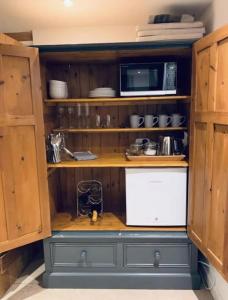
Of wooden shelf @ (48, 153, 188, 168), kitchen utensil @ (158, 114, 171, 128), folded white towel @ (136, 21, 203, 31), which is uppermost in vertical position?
folded white towel @ (136, 21, 203, 31)

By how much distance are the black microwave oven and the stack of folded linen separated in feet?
0.62

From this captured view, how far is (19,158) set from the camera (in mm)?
1775

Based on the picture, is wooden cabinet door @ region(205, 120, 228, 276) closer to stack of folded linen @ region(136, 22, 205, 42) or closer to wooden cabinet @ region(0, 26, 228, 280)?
wooden cabinet @ region(0, 26, 228, 280)

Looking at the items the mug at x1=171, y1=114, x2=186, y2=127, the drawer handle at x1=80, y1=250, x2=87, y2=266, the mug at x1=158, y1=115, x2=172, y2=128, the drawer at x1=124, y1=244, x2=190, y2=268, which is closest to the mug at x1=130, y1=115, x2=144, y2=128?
the mug at x1=158, y1=115, x2=172, y2=128

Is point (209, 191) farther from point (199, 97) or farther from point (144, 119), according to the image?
point (144, 119)

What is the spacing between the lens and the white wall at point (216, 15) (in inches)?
65.1

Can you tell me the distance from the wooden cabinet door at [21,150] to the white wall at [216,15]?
1.28m

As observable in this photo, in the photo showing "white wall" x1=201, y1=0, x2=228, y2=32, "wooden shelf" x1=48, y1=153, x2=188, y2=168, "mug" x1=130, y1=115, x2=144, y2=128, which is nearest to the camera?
"white wall" x1=201, y1=0, x2=228, y2=32

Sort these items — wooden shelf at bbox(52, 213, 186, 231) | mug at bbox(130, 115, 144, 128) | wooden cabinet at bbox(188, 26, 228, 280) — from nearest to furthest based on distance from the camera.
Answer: wooden cabinet at bbox(188, 26, 228, 280) < wooden shelf at bbox(52, 213, 186, 231) < mug at bbox(130, 115, 144, 128)

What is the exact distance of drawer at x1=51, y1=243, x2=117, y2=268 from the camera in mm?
2068

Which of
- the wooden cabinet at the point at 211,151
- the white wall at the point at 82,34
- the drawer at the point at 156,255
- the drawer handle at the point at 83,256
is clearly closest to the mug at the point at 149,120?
the wooden cabinet at the point at 211,151

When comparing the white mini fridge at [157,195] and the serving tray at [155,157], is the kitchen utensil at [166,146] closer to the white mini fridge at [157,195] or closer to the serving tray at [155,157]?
the serving tray at [155,157]

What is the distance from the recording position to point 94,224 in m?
2.20

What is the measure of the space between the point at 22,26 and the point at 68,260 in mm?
2065
